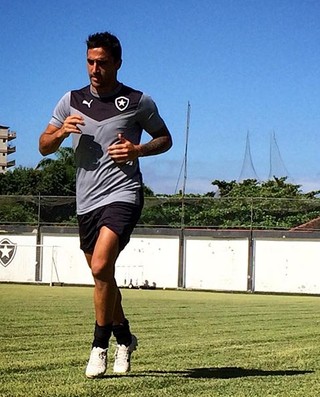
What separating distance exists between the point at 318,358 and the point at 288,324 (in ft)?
15.7

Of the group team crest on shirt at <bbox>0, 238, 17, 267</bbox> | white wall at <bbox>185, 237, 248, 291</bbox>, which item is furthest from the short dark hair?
team crest on shirt at <bbox>0, 238, 17, 267</bbox>

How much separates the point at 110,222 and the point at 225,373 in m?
1.14

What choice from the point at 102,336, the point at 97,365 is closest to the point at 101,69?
the point at 102,336

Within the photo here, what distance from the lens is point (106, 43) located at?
5090mm

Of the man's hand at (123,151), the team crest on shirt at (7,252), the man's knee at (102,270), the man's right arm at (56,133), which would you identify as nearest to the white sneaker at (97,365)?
the man's knee at (102,270)

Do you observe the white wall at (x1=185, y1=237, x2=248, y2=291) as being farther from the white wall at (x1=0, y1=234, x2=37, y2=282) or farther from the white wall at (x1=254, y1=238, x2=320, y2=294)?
the white wall at (x1=0, y1=234, x2=37, y2=282)

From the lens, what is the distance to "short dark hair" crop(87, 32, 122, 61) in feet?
16.7

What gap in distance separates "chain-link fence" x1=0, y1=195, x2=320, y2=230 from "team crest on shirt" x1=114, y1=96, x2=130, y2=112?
28.5 m

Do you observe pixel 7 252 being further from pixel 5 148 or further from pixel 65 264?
pixel 5 148

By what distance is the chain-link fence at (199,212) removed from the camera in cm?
3428

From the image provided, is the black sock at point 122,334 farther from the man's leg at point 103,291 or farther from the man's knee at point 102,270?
the man's knee at point 102,270

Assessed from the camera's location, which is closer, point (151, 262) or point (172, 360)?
point (172, 360)

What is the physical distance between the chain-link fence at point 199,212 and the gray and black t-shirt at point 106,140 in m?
28.5

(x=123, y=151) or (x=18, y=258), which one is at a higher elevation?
(x=123, y=151)
